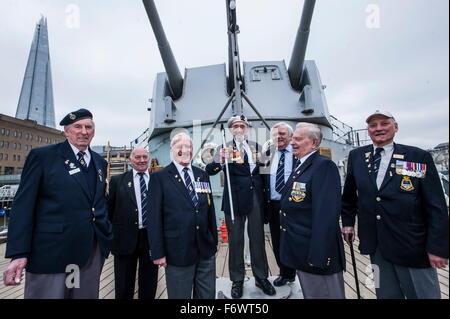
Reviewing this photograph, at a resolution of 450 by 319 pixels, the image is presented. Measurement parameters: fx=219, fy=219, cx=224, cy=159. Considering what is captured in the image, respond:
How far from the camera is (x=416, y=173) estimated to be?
133 centimetres

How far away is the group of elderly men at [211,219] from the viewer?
123 cm

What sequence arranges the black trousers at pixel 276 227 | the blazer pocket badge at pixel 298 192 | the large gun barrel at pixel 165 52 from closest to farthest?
1. the blazer pocket badge at pixel 298 192
2. the black trousers at pixel 276 227
3. the large gun barrel at pixel 165 52

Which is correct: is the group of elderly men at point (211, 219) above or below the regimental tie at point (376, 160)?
below

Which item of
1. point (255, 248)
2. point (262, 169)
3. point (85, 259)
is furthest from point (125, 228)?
point (262, 169)

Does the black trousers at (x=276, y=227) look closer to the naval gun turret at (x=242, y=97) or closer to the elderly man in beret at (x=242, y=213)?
the elderly man in beret at (x=242, y=213)

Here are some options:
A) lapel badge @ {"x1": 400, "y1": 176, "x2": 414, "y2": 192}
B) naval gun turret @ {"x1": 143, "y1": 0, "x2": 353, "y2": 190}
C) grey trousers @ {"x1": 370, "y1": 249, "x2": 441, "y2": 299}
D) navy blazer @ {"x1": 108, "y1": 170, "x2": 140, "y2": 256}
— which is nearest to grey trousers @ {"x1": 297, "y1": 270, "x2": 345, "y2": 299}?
grey trousers @ {"x1": 370, "y1": 249, "x2": 441, "y2": 299}

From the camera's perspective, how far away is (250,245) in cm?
209

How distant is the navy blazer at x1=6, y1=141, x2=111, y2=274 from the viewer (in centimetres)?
122

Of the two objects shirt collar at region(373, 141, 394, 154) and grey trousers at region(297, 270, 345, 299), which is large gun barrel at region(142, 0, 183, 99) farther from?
grey trousers at region(297, 270, 345, 299)

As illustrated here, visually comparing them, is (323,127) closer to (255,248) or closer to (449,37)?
(255,248)

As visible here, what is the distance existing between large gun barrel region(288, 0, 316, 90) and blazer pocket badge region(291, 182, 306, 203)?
4653mm

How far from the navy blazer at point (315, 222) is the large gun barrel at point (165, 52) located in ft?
14.7

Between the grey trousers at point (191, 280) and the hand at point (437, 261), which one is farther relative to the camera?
the grey trousers at point (191, 280)

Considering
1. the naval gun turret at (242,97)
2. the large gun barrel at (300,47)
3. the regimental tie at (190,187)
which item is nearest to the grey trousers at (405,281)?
the regimental tie at (190,187)
